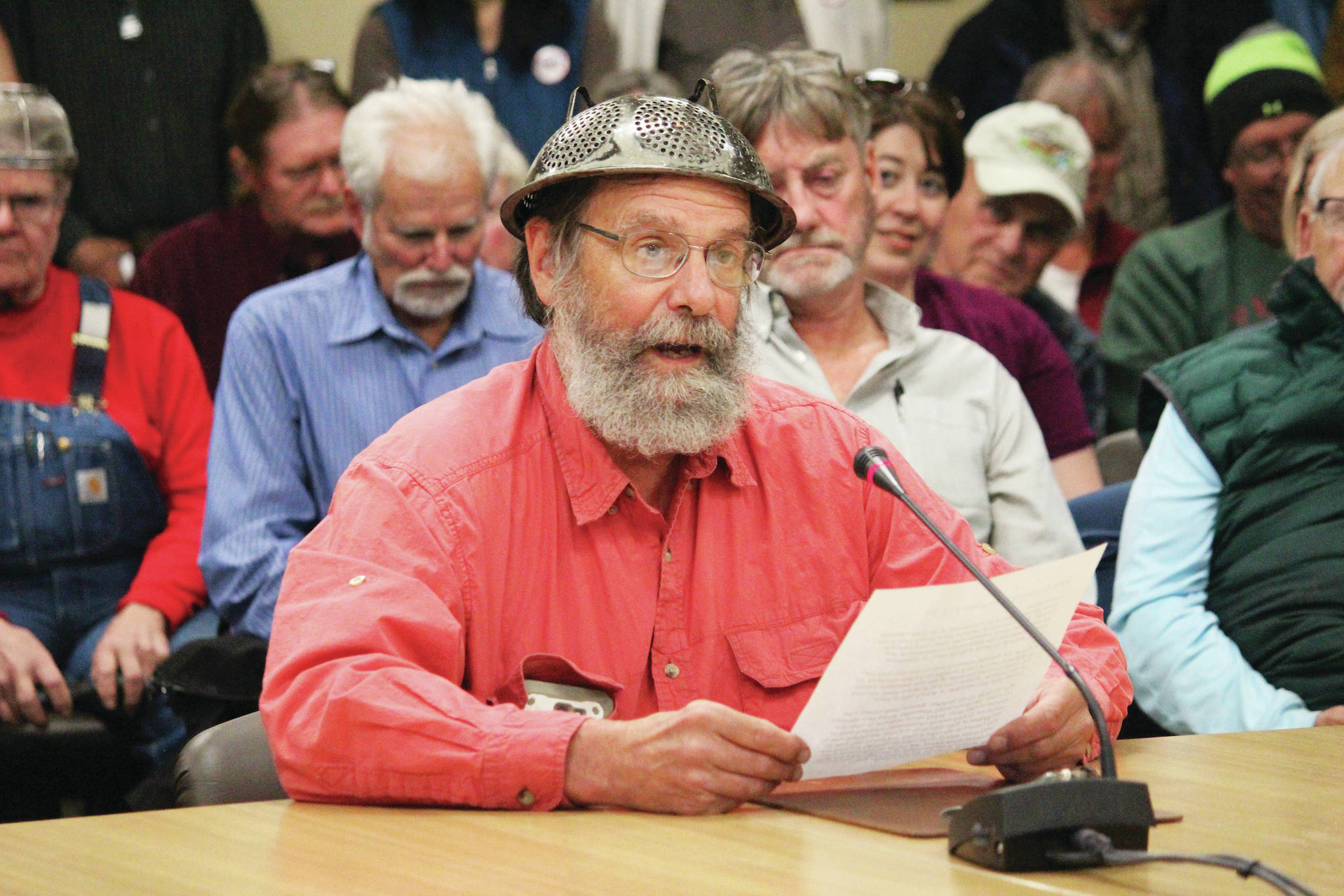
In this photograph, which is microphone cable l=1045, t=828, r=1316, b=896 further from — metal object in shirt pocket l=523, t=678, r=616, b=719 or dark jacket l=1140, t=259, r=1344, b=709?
dark jacket l=1140, t=259, r=1344, b=709

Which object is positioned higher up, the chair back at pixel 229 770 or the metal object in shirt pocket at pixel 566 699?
the metal object in shirt pocket at pixel 566 699

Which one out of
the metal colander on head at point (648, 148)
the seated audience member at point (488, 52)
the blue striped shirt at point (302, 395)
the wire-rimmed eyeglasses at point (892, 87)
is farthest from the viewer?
the seated audience member at point (488, 52)

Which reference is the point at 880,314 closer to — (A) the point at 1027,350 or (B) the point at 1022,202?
(A) the point at 1027,350

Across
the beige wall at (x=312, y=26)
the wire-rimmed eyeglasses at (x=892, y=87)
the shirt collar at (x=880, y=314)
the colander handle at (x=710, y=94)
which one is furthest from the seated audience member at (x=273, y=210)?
the colander handle at (x=710, y=94)

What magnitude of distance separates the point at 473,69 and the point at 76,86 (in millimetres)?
1124

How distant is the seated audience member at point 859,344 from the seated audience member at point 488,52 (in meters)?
1.56

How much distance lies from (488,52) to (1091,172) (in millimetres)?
1828

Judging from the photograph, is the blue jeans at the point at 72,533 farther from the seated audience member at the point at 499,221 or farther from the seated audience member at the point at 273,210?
the seated audience member at the point at 499,221

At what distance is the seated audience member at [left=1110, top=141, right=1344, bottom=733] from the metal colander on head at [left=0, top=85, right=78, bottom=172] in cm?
226

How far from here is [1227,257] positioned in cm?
425

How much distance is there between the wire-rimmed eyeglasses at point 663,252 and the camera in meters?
1.99

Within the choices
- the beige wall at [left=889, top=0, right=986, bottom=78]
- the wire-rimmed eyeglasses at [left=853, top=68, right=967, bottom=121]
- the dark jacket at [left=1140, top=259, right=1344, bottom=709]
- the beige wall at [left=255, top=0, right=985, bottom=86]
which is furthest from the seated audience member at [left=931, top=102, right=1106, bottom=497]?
the beige wall at [left=889, top=0, right=986, bottom=78]

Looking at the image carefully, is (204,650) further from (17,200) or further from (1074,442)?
(1074,442)

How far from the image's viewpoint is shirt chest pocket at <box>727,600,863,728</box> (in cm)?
193
